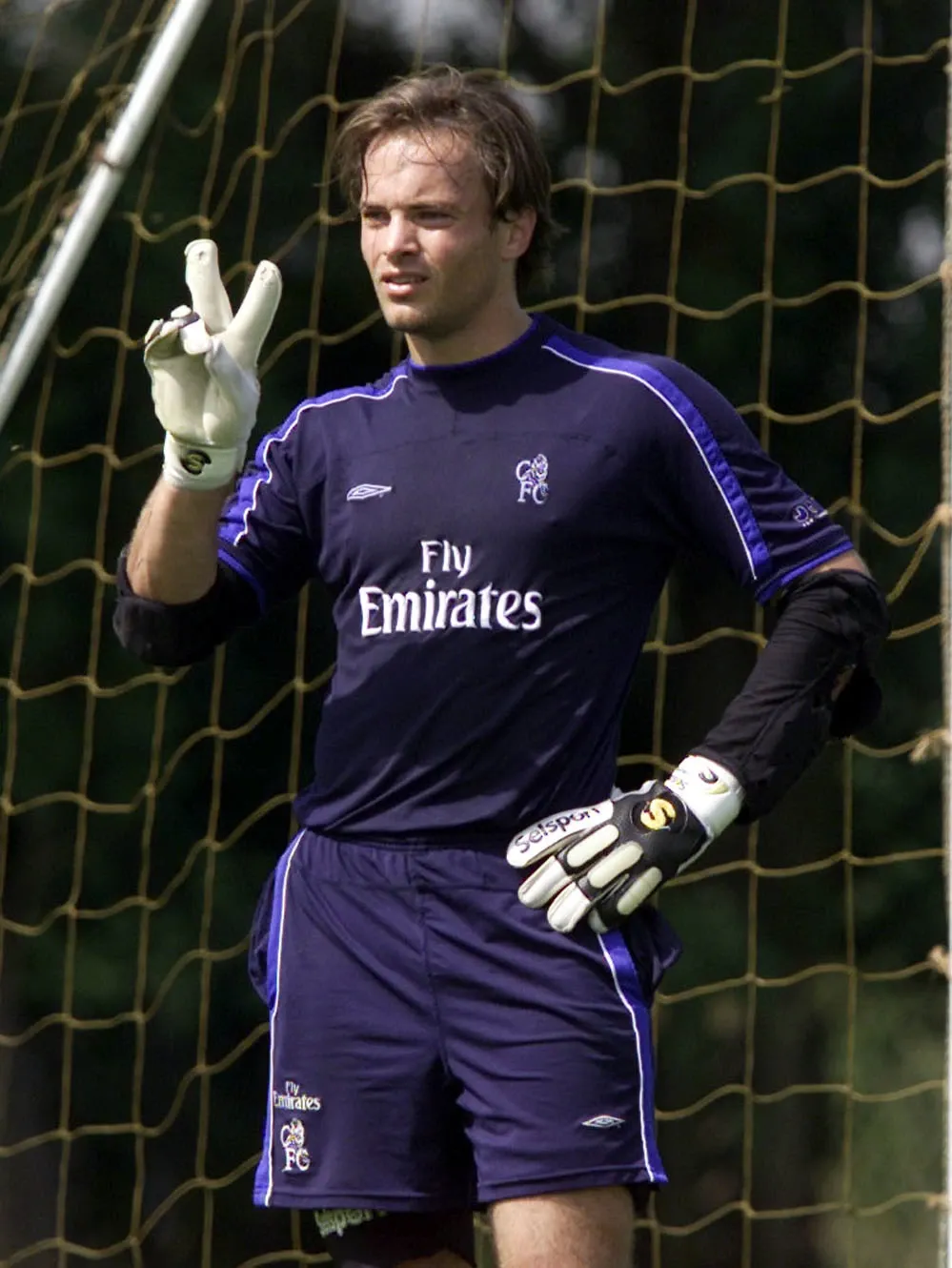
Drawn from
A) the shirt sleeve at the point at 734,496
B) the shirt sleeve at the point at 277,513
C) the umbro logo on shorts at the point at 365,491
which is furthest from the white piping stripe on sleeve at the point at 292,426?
the shirt sleeve at the point at 734,496

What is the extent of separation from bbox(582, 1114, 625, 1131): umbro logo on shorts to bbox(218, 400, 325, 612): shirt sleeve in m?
0.81

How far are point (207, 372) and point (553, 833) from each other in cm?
68

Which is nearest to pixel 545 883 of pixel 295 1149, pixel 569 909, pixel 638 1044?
pixel 569 909

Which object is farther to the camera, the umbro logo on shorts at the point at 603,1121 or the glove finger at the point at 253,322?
the glove finger at the point at 253,322

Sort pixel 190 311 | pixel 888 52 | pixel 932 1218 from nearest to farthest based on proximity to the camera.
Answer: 1. pixel 190 311
2. pixel 888 52
3. pixel 932 1218

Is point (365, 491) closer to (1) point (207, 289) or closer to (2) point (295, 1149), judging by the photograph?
(1) point (207, 289)

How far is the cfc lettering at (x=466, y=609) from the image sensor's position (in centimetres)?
296

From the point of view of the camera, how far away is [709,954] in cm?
810

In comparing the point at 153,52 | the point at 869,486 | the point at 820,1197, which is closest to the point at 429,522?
the point at 153,52

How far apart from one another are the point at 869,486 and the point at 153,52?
167 inches

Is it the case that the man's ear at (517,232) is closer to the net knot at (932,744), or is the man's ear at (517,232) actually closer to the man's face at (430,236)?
the man's face at (430,236)

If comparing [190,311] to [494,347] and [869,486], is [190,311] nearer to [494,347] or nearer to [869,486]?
[494,347]

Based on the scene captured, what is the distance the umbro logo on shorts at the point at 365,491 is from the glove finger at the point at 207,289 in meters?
0.26

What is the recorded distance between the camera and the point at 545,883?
2875 millimetres
